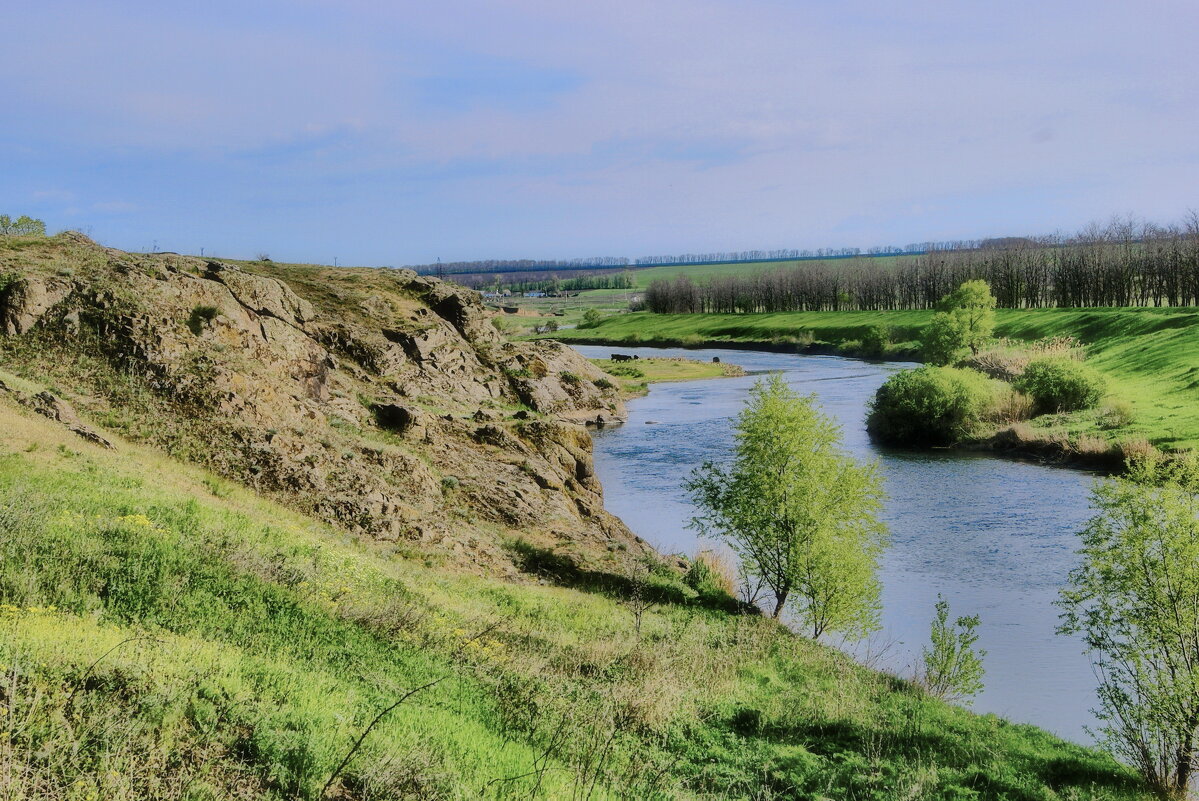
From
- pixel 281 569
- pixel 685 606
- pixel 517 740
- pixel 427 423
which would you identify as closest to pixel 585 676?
pixel 517 740

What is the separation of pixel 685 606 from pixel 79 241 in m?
32.2

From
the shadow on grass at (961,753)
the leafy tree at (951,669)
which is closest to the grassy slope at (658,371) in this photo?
the leafy tree at (951,669)

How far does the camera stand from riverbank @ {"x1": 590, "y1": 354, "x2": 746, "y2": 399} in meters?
103

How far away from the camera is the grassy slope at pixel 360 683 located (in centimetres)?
927

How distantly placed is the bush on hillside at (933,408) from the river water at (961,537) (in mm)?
2778

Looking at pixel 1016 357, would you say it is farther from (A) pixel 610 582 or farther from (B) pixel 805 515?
(A) pixel 610 582

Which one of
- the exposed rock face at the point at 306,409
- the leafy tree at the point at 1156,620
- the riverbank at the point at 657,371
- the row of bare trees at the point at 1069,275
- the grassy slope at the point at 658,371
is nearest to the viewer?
the leafy tree at the point at 1156,620

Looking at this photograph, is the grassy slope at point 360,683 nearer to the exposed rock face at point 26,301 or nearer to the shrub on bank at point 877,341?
the exposed rock face at point 26,301

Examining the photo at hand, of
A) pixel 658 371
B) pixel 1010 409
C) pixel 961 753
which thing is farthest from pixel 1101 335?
pixel 961 753

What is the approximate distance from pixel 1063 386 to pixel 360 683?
2585 inches

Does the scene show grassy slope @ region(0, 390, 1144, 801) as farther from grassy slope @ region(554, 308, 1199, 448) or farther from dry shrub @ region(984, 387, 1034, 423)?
dry shrub @ region(984, 387, 1034, 423)

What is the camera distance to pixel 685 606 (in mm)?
28609

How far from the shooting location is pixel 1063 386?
65.4 meters

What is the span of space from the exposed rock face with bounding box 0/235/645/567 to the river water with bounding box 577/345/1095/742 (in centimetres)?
739
